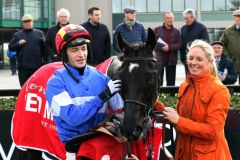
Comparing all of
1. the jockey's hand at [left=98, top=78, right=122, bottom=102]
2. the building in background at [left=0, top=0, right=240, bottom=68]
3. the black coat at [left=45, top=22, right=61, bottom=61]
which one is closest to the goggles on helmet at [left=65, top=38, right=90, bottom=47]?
the jockey's hand at [left=98, top=78, right=122, bottom=102]

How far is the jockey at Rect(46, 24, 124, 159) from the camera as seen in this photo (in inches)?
124

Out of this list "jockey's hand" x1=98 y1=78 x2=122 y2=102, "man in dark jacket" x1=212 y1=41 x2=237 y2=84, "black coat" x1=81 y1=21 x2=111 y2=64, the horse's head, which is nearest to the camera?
the horse's head

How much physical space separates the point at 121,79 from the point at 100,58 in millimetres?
4846

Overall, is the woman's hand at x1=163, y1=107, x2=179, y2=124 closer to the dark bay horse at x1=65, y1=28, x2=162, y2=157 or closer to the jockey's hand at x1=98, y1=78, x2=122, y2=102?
the dark bay horse at x1=65, y1=28, x2=162, y2=157

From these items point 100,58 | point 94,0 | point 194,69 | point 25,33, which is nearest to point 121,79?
point 194,69

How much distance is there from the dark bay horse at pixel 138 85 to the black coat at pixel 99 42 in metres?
4.67

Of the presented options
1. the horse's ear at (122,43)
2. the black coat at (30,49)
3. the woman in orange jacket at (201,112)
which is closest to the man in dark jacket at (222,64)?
the black coat at (30,49)

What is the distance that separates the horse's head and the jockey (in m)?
0.10

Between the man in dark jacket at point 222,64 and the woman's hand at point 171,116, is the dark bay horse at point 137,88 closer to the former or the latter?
the woman's hand at point 171,116

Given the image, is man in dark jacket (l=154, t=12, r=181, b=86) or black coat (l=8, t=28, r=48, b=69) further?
man in dark jacket (l=154, t=12, r=181, b=86)

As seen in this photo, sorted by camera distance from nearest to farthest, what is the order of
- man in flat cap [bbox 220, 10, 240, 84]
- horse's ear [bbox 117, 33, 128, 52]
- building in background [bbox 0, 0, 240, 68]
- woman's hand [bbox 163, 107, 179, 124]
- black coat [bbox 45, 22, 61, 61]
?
horse's ear [bbox 117, 33, 128, 52]
woman's hand [bbox 163, 107, 179, 124]
black coat [bbox 45, 22, 61, 61]
man in flat cap [bbox 220, 10, 240, 84]
building in background [bbox 0, 0, 240, 68]

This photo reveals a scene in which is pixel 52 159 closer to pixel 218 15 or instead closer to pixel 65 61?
pixel 65 61

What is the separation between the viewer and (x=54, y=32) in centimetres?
824

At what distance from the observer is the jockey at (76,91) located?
315cm
